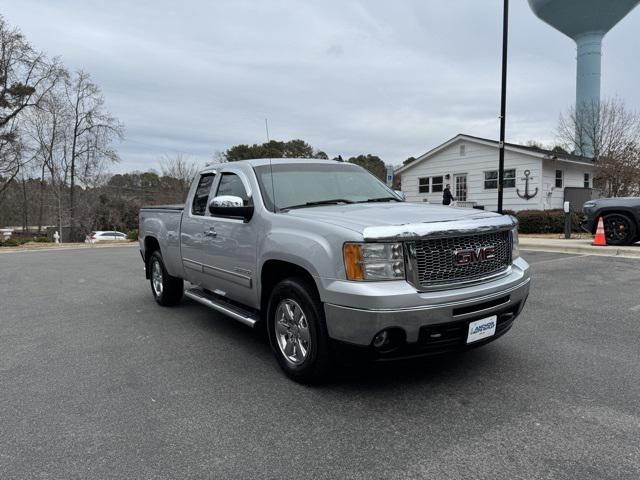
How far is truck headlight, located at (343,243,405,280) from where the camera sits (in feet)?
10.6

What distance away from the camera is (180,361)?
14.5 ft

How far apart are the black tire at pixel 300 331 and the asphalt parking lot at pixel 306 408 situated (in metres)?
0.16

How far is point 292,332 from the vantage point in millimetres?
3832

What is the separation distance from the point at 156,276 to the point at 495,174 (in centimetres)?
1849

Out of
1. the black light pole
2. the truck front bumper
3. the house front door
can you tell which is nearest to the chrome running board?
the truck front bumper

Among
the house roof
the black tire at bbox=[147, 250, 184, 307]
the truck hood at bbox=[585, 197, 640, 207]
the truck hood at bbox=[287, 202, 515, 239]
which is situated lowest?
the black tire at bbox=[147, 250, 184, 307]

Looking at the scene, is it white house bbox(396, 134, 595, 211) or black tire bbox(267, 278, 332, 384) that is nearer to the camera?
black tire bbox(267, 278, 332, 384)

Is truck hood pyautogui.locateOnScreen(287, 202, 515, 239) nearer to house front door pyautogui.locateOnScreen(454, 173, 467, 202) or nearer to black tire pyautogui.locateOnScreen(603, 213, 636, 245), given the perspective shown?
black tire pyautogui.locateOnScreen(603, 213, 636, 245)

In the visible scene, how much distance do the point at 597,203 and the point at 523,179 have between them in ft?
30.1

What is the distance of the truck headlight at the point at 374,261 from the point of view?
3229 millimetres

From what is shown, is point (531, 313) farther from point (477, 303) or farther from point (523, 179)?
point (523, 179)

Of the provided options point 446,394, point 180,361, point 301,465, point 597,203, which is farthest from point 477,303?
point 597,203

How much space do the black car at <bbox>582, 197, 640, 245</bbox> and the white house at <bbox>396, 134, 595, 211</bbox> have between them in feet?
27.3

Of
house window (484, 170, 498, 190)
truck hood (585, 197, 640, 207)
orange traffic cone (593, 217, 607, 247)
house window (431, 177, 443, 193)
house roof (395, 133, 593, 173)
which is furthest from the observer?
house window (431, 177, 443, 193)
